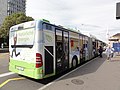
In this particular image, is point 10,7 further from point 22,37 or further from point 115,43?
point 22,37

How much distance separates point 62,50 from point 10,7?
106 m

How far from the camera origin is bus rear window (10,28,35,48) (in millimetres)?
7742

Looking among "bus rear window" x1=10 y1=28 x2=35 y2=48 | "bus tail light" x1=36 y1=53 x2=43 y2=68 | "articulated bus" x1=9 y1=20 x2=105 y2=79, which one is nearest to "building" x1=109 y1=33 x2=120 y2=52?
"articulated bus" x1=9 y1=20 x2=105 y2=79

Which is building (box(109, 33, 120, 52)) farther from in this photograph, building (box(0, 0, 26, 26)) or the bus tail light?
building (box(0, 0, 26, 26))

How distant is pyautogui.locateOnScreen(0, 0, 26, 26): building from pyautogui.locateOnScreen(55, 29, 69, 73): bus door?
3274 inches

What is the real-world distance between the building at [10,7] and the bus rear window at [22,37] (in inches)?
3280

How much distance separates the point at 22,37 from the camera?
8.22 metres

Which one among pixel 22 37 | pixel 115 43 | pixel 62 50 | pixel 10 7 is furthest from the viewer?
pixel 10 7

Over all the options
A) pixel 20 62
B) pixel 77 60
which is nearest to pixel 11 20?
pixel 77 60

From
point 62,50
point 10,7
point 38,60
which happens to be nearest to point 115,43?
point 62,50

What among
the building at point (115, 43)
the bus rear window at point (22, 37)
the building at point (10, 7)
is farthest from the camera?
the building at point (10, 7)

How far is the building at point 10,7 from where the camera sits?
9269cm

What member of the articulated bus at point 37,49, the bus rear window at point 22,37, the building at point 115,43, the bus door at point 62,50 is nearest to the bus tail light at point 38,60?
the articulated bus at point 37,49

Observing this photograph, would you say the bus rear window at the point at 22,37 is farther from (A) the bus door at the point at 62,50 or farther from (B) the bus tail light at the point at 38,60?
(A) the bus door at the point at 62,50
